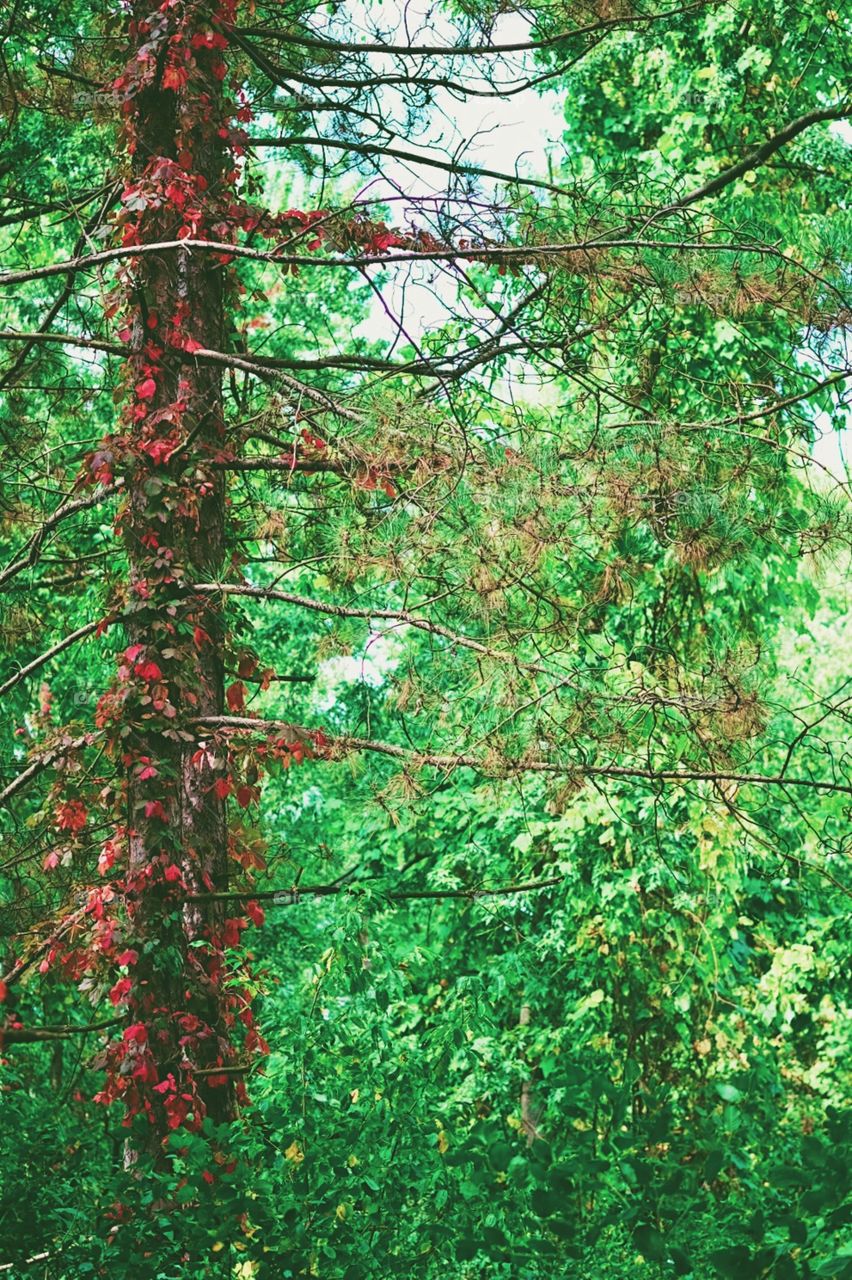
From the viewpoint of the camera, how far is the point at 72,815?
5.42m

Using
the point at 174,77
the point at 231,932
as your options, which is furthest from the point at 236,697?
the point at 174,77

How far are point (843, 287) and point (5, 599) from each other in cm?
447

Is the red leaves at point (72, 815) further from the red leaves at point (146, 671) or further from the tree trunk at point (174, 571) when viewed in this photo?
the red leaves at point (146, 671)

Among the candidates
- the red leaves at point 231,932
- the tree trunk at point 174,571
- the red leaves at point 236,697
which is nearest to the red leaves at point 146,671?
the tree trunk at point 174,571

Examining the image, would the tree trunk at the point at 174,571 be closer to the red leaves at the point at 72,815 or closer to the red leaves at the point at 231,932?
the red leaves at the point at 231,932

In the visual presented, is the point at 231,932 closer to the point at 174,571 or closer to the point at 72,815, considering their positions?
the point at 72,815

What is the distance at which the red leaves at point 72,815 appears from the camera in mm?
5414

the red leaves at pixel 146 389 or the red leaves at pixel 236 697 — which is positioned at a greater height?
the red leaves at pixel 146 389

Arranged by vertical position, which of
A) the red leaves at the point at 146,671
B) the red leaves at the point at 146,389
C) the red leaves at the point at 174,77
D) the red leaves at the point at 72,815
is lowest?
the red leaves at the point at 72,815

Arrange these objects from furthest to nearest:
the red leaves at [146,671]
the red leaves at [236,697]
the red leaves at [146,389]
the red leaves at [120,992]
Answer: the red leaves at [236,697]
the red leaves at [146,389]
the red leaves at [146,671]
the red leaves at [120,992]

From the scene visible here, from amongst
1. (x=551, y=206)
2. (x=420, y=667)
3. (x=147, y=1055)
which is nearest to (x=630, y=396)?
(x=551, y=206)

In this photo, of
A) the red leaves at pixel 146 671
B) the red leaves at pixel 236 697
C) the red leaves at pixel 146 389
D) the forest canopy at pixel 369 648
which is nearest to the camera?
the forest canopy at pixel 369 648

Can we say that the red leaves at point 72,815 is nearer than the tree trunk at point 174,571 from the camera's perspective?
No

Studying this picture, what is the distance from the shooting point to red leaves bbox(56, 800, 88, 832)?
5.41 metres
